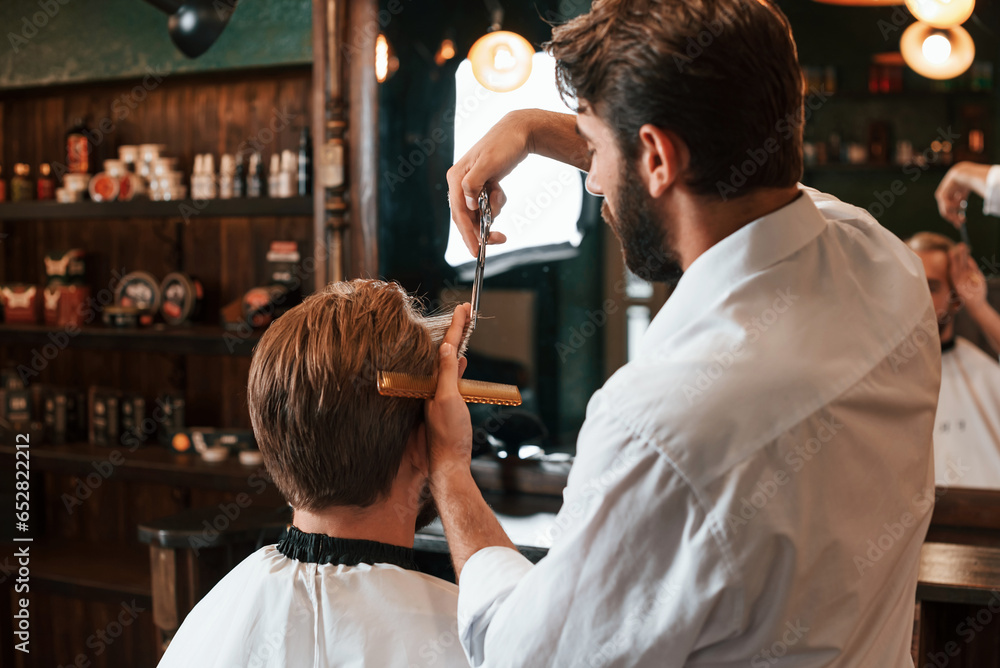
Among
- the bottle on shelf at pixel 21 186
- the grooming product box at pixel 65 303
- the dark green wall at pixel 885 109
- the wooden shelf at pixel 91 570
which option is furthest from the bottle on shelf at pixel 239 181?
the dark green wall at pixel 885 109

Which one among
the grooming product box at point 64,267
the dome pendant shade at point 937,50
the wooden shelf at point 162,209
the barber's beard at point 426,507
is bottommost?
the barber's beard at point 426,507

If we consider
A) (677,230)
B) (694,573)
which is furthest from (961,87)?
(694,573)

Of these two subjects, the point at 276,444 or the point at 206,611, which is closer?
the point at 276,444

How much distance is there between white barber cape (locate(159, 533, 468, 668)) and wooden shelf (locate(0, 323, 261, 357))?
185cm

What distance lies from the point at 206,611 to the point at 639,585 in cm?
83

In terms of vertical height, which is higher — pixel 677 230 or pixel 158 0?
pixel 158 0

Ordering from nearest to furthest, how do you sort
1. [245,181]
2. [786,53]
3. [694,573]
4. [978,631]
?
[694,573], [786,53], [978,631], [245,181]

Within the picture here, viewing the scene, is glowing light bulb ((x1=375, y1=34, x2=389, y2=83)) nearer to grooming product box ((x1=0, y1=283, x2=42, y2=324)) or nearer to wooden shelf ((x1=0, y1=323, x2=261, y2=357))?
wooden shelf ((x1=0, y1=323, x2=261, y2=357))

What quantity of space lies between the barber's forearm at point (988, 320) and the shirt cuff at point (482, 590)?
179 cm

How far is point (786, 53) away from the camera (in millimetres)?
934

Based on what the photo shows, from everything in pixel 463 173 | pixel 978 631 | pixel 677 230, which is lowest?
pixel 978 631

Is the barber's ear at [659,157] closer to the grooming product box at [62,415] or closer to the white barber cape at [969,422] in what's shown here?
the white barber cape at [969,422]

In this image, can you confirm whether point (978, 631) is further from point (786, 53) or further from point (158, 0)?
point (158, 0)

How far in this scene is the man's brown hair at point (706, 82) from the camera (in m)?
0.89
